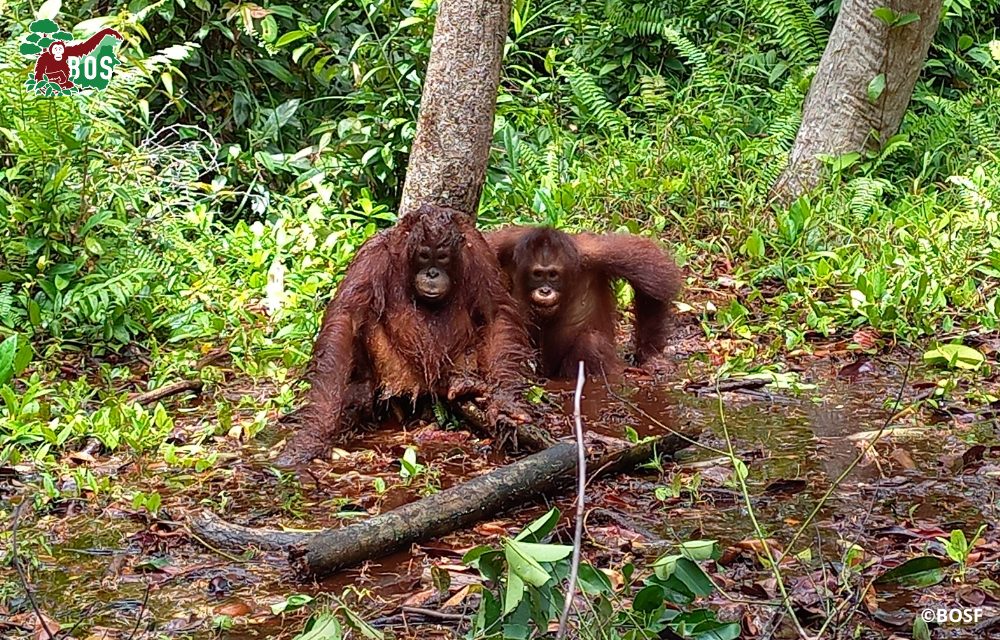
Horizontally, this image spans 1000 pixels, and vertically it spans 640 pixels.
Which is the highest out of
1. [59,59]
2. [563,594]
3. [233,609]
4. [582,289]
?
[59,59]

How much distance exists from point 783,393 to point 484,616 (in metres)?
2.76

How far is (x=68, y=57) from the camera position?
6156 millimetres

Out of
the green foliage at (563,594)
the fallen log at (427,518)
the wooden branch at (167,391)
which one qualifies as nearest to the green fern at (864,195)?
the fallen log at (427,518)

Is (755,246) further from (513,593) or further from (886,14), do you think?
(513,593)

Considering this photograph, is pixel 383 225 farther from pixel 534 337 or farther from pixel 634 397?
pixel 634 397

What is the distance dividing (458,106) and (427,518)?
2.61 meters

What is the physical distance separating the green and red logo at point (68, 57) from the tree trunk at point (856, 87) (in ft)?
13.3

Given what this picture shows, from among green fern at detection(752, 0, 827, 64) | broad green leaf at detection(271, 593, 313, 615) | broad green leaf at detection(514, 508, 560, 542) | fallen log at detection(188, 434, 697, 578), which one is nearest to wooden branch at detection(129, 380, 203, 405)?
fallen log at detection(188, 434, 697, 578)

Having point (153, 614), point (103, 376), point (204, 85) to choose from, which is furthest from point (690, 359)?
point (204, 85)

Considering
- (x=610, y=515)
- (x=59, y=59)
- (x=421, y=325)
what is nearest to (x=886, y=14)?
(x=421, y=325)

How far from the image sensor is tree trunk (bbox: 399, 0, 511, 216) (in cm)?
532

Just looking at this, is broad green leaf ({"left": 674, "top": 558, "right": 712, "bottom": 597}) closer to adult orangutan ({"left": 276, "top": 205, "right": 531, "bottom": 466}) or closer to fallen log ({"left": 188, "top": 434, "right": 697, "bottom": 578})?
fallen log ({"left": 188, "top": 434, "right": 697, "bottom": 578})

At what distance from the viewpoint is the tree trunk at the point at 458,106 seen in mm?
5324

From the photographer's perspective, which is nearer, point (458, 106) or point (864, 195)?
point (458, 106)
